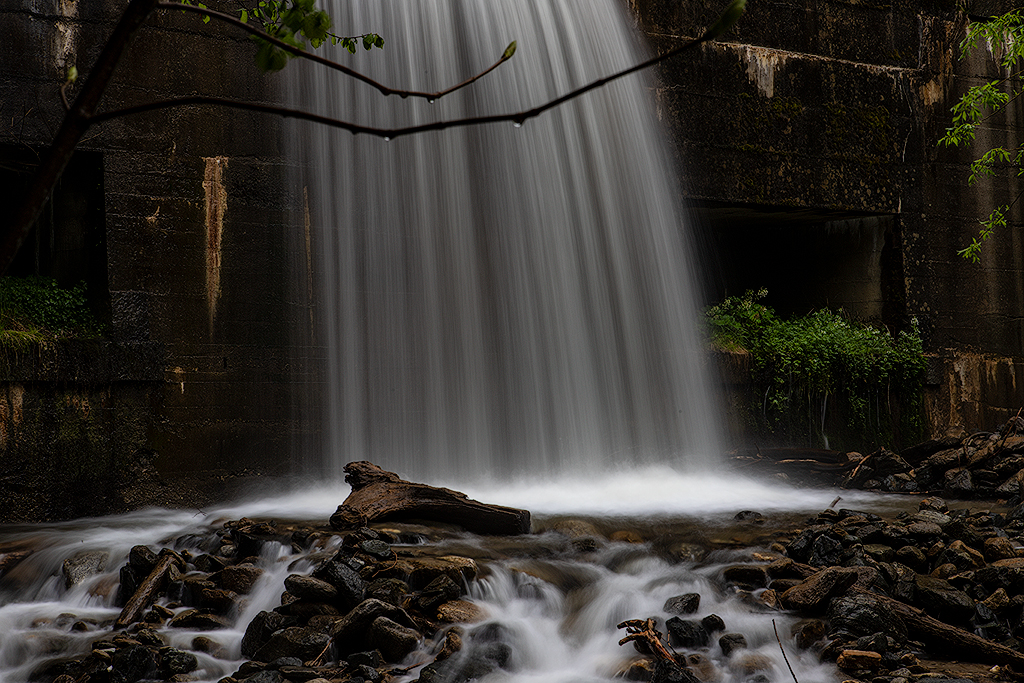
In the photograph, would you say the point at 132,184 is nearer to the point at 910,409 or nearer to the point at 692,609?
the point at 692,609

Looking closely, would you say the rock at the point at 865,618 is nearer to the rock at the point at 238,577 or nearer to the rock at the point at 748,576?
the rock at the point at 748,576

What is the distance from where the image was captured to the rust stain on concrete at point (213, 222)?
8195mm

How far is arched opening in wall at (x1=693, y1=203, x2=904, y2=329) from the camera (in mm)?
11477

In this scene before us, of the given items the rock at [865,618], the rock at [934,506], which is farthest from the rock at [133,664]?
the rock at [934,506]

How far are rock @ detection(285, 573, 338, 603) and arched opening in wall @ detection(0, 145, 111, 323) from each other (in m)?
4.34

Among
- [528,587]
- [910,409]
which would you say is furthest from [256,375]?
[910,409]

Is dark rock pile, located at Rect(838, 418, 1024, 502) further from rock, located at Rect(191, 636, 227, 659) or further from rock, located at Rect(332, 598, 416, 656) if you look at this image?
rock, located at Rect(191, 636, 227, 659)

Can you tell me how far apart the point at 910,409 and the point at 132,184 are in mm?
9604

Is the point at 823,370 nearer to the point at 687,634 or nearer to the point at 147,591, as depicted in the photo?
the point at 687,634

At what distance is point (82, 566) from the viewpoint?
5.43 meters

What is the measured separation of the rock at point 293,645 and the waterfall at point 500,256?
4178mm

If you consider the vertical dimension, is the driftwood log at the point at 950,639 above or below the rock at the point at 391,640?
below

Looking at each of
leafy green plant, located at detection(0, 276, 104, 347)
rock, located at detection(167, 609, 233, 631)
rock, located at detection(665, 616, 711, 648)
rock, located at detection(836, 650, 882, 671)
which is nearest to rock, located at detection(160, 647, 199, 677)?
rock, located at detection(167, 609, 233, 631)

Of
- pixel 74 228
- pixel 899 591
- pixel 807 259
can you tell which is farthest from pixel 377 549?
pixel 807 259
